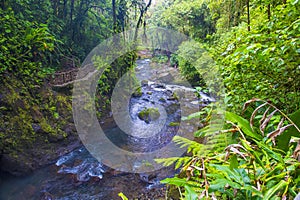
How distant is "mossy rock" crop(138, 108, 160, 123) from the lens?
8.34 metres

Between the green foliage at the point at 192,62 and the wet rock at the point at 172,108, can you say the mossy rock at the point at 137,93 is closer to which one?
the wet rock at the point at 172,108

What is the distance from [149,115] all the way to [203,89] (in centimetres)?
533

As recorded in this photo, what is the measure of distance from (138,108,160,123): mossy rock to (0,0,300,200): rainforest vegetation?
123 millimetres

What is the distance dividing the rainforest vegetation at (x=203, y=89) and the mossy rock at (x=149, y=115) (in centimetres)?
12

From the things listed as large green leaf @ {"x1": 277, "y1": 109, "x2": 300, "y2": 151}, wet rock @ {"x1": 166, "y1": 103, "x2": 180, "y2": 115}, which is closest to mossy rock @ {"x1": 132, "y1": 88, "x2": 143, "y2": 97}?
wet rock @ {"x1": 166, "y1": 103, "x2": 180, "y2": 115}

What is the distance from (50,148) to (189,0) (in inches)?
541

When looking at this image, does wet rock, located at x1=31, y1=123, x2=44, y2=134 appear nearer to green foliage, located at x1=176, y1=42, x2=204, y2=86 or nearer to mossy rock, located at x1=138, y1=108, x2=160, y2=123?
mossy rock, located at x1=138, y1=108, x2=160, y2=123

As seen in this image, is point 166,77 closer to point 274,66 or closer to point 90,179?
point 90,179

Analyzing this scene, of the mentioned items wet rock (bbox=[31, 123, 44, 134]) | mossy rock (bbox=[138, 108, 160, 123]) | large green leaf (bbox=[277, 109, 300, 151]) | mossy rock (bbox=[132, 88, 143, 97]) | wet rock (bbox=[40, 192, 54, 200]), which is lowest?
wet rock (bbox=[40, 192, 54, 200])

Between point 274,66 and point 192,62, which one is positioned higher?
point 274,66

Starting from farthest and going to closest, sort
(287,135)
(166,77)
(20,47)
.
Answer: (166,77), (20,47), (287,135)

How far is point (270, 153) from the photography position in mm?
835

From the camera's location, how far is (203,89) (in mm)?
3340

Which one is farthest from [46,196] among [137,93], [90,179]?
[137,93]
